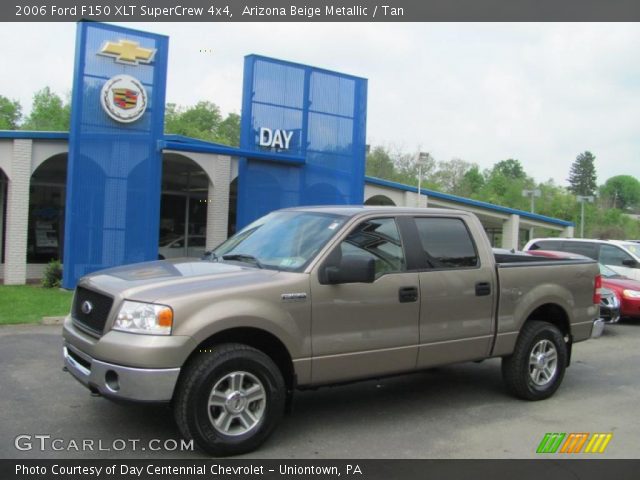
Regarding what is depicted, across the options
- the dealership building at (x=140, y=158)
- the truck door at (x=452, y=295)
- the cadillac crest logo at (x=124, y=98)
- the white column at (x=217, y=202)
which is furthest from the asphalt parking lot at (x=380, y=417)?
the white column at (x=217, y=202)

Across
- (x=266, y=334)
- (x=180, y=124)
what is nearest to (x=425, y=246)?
(x=266, y=334)

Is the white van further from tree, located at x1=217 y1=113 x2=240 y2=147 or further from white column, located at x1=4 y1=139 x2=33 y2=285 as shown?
tree, located at x1=217 y1=113 x2=240 y2=147

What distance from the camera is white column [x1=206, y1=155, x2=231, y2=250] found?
18.1m

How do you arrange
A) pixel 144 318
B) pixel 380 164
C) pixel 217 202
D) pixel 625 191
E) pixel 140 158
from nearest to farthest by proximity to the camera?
pixel 144 318 < pixel 140 158 < pixel 217 202 < pixel 380 164 < pixel 625 191

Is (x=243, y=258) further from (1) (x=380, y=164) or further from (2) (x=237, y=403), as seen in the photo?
(1) (x=380, y=164)

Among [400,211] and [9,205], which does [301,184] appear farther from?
[400,211]

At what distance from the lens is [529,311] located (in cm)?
626

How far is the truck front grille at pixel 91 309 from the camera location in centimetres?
460

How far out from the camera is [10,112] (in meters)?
70.9

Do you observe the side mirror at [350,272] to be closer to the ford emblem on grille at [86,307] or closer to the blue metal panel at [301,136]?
the ford emblem on grille at [86,307]

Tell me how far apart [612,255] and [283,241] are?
38.4 ft

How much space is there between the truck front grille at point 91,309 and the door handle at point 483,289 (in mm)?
3301

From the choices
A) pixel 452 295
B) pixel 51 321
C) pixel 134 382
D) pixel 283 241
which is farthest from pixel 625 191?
pixel 134 382

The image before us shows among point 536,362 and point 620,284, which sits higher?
point 620,284
